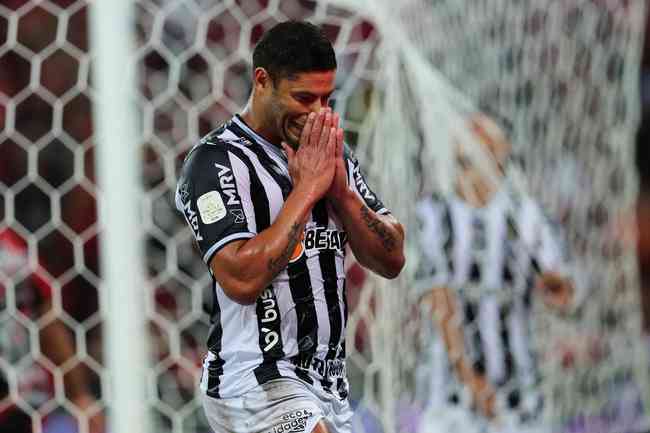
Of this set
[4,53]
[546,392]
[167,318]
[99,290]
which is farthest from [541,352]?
[4,53]

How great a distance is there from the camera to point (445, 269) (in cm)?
426

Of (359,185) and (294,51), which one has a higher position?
(294,51)

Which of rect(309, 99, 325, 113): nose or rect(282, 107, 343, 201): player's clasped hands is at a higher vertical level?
rect(309, 99, 325, 113): nose

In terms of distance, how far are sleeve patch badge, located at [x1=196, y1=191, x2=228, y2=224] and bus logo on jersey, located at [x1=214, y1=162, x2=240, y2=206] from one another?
0.02m

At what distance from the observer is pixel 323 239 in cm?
232

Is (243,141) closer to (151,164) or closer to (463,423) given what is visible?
(151,164)

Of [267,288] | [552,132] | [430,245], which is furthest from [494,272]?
[267,288]

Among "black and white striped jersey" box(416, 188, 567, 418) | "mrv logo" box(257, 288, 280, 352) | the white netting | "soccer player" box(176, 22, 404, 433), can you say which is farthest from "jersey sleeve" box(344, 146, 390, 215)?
"black and white striped jersey" box(416, 188, 567, 418)

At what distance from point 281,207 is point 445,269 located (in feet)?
6.84

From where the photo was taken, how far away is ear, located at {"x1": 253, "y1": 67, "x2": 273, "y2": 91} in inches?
89.2

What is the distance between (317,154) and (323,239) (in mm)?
197

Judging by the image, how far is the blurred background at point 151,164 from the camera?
324 cm

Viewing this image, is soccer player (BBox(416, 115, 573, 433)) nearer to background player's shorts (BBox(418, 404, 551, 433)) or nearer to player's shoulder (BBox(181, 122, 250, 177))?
background player's shorts (BBox(418, 404, 551, 433))

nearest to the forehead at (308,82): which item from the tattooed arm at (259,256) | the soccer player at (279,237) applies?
the soccer player at (279,237)
